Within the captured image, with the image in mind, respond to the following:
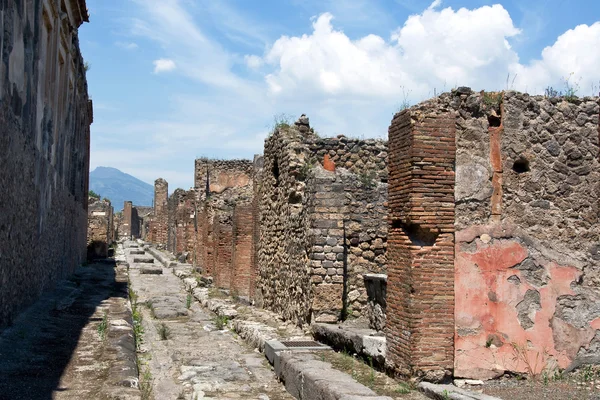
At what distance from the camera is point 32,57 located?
27.5 ft

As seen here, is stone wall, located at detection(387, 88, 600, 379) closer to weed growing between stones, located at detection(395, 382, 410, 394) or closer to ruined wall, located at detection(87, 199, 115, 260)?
weed growing between stones, located at detection(395, 382, 410, 394)

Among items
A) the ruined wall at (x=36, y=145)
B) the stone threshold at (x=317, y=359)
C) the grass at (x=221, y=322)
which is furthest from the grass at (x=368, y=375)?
the grass at (x=221, y=322)

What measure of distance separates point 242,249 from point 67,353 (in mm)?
8384

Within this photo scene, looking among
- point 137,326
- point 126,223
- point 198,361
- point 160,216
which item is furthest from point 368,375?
point 126,223

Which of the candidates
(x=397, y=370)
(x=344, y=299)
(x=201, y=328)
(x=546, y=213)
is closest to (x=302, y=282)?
(x=344, y=299)

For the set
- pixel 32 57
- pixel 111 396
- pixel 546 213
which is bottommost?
pixel 111 396

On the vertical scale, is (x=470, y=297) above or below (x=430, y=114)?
below

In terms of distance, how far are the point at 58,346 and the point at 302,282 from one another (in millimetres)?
4014

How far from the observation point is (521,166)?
627 centimetres

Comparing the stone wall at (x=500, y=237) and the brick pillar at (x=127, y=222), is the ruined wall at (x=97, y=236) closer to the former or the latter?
the stone wall at (x=500, y=237)

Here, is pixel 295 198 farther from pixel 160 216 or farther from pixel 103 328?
pixel 160 216

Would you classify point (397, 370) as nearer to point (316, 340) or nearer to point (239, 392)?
point (239, 392)

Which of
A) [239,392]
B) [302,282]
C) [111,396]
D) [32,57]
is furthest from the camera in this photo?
[302,282]

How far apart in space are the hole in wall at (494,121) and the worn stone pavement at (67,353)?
3.98 meters
